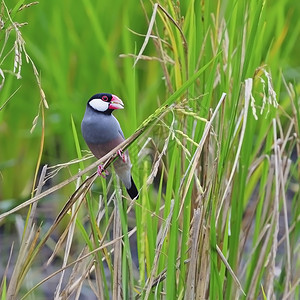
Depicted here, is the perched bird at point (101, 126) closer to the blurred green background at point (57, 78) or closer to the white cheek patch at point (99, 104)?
the white cheek patch at point (99, 104)

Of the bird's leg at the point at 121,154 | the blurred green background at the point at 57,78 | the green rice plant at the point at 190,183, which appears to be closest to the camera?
the bird's leg at the point at 121,154

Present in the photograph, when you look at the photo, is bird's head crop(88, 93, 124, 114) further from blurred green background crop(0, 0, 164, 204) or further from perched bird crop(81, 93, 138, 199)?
blurred green background crop(0, 0, 164, 204)

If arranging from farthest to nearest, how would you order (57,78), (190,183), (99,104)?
(57,78) < (190,183) < (99,104)

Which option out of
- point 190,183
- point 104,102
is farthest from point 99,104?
point 190,183

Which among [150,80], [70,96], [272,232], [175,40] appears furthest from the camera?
[150,80]

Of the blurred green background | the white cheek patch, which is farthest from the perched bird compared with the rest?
the blurred green background

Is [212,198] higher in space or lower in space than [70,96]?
higher

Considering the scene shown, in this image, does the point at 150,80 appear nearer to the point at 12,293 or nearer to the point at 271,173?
the point at 271,173

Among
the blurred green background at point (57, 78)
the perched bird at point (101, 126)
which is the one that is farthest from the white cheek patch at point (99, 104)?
the blurred green background at point (57, 78)

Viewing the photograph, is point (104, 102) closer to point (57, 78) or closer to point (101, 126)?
point (101, 126)

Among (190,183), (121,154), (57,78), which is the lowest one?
(57,78)

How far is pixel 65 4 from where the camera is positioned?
2.48 m

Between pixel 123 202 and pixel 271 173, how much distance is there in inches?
19.1

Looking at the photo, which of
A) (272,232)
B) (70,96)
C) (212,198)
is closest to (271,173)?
(272,232)
